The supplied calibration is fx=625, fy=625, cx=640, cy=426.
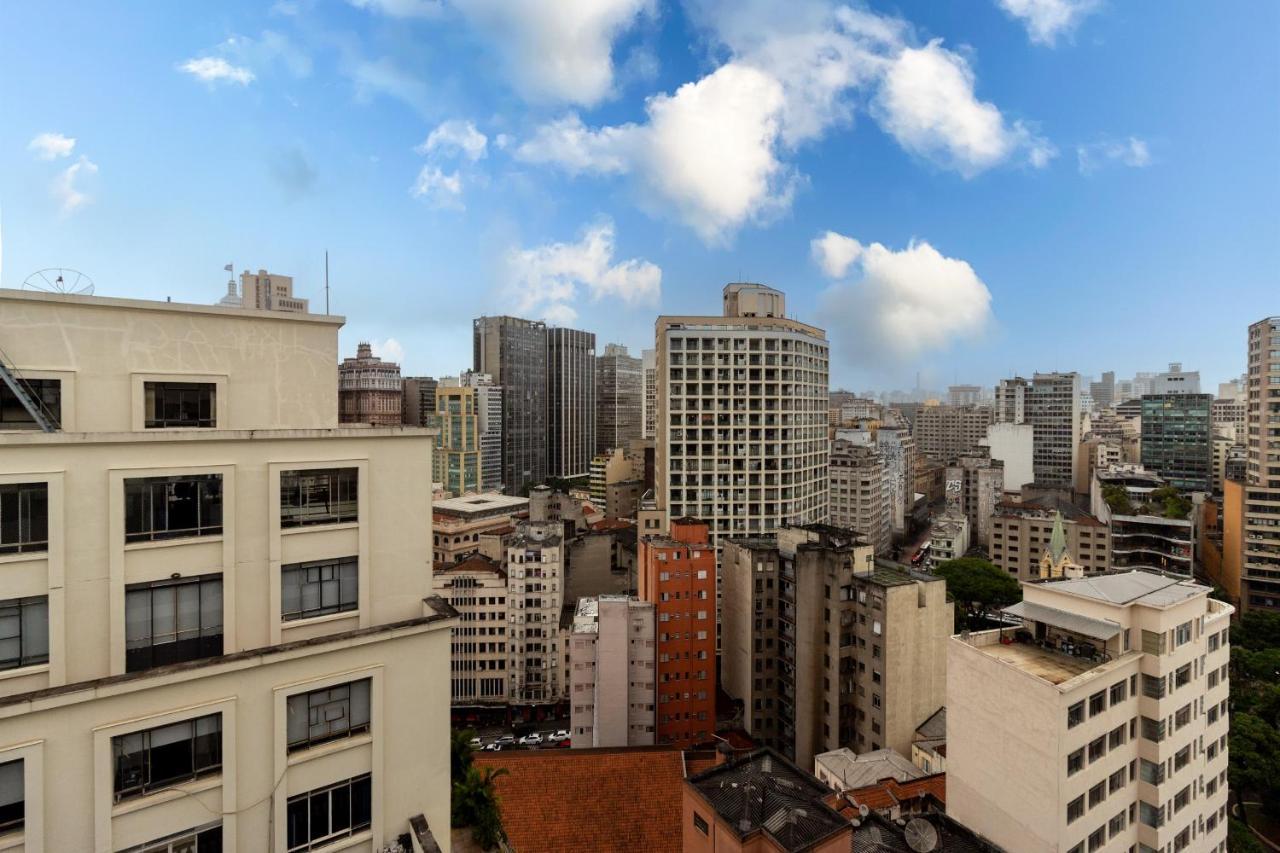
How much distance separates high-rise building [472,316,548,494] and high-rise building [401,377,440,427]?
1125 centimetres

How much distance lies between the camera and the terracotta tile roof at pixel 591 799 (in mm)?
24109

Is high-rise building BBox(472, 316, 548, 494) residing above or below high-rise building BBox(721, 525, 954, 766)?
above

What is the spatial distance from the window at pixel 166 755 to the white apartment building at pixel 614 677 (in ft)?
85.0

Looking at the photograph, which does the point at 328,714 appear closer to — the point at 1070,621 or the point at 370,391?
the point at 1070,621

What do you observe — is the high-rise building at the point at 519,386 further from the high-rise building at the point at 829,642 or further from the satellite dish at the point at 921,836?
the satellite dish at the point at 921,836

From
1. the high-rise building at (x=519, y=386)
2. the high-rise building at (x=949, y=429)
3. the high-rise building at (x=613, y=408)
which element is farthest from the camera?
the high-rise building at (x=613, y=408)

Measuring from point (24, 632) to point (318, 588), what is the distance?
3166 millimetres

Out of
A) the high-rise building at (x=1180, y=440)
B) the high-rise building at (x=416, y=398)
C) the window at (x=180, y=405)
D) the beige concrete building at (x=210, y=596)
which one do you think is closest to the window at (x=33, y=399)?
the beige concrete building at (x=210, y=596)

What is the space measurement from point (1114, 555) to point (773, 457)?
3888 centimetres

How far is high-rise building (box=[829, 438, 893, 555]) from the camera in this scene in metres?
78.4

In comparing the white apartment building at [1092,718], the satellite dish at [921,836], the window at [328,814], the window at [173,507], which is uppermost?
the window at [173,507]

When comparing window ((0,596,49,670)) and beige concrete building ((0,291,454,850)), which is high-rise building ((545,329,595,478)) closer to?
beige concrete building ((0,291,454,850))

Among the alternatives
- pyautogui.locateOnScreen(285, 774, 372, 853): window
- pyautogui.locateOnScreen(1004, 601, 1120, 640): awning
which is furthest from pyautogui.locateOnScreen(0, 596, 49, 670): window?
pyautogui.locateOnScreen(1004, 601, 1120, 640): awning

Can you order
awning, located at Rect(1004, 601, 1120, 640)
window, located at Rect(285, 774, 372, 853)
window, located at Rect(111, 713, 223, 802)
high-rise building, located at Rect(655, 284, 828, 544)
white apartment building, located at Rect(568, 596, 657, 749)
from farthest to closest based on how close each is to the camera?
high-rise building, located at Rect(655, 284, 828, 544) → white apartment building, located at Rect(568, 596, 657, 749) → awning, located at Rect(1004, 601, 1120, 640) → window, located at Rect(285, 774, 372, 853) → window, located at Rect(111, 713, 223, 802)
